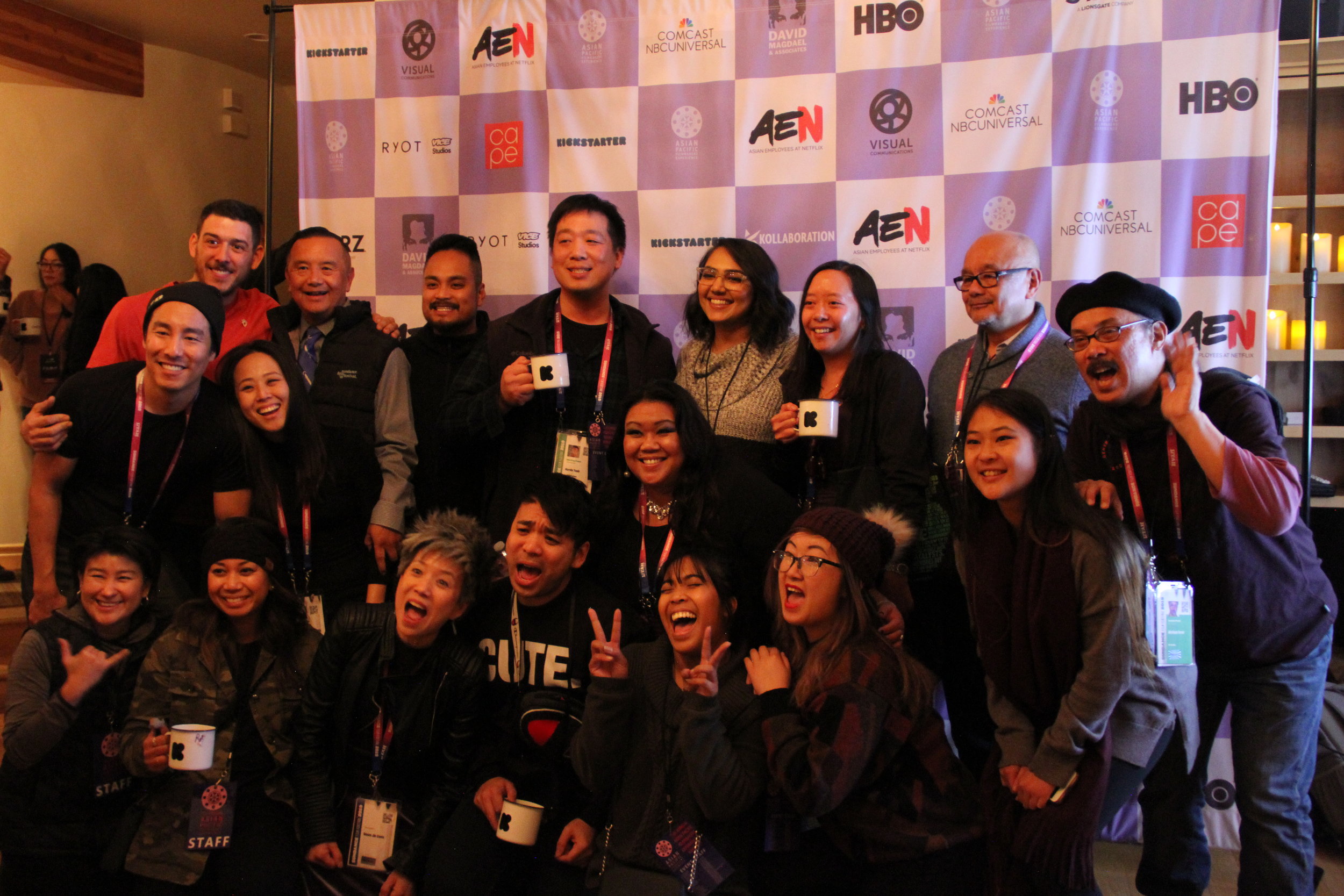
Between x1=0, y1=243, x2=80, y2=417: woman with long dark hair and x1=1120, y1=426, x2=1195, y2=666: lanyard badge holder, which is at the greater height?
x1=0, y1=243, x2=80, y2=417: woman with long dark hair

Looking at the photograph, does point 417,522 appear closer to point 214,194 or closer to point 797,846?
point 797,846

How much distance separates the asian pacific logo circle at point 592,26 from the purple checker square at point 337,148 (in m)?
0.89

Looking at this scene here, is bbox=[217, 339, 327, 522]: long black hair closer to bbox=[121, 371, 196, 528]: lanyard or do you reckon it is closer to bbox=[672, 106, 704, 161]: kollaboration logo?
bbox=[121, 371, 196, 528]: lanyard

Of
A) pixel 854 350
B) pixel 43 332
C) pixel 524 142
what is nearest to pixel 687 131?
pixel 524 142

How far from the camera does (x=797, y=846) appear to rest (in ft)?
6.95

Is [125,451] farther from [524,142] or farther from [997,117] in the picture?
[997,117]

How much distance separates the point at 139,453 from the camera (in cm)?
250

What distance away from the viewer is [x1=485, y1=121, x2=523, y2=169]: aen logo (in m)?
3.54

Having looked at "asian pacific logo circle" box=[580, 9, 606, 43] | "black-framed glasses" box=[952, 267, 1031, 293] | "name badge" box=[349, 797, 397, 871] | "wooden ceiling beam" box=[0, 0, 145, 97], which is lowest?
"name badge" box=[349, 797, 397, 871]

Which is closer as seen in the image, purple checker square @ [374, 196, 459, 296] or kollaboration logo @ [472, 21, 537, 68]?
kollaboration logo @ [472, 21, 537, 68]

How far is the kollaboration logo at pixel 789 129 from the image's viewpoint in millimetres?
3309

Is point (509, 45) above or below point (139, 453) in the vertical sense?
above

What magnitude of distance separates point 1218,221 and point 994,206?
691mm

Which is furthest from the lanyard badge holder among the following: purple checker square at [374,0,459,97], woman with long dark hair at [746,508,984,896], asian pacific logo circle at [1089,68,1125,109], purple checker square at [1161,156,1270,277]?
purple checker square at [374,0,459,97]
